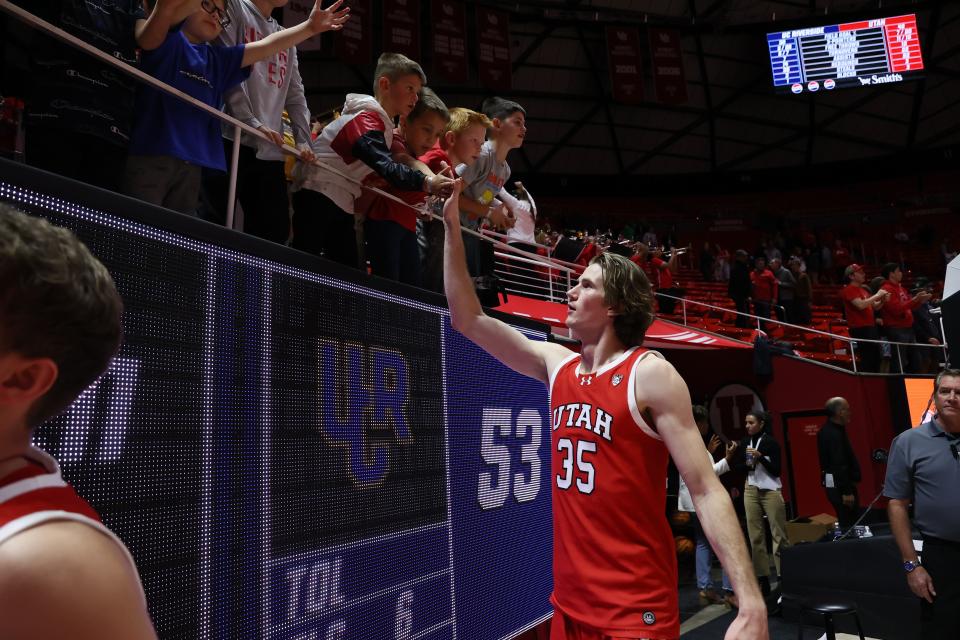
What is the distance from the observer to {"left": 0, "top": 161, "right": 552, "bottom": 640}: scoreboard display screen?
2104mm

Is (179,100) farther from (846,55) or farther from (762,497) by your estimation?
(846,55)

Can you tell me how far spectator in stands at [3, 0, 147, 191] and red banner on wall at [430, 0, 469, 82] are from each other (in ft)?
45.4

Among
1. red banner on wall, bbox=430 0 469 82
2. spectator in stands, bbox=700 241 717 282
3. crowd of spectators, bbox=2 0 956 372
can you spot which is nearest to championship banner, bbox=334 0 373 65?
red banner on wall, bbox=430 0 469 82

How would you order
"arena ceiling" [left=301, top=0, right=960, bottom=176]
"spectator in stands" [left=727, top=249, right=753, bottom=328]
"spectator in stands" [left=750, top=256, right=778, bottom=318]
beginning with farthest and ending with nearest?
"arena ceiling" [left=301, top=0, right=960, bottom=176] → "spectator in stands" [left=750, top=256, right=778, bottom=318] → "spectator in stands" [left=727, top=249, right=753, bottom=328]

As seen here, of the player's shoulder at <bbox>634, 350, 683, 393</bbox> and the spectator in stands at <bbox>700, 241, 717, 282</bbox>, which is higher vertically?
the spectator in stands at <bbox>700, 241, 717, 282</bbox>

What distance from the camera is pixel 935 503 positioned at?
4.15 m

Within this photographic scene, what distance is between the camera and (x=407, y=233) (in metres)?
4.17

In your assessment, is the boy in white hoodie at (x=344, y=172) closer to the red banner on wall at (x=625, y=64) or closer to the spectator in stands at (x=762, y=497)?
the spectator in stands at (x=762, y=497)

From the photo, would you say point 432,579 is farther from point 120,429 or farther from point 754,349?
point 754,349

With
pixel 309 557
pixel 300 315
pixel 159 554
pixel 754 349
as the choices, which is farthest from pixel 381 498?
pixel 754 349

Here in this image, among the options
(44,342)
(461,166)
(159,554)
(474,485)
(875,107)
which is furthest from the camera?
(875,107)

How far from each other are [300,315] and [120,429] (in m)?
0.92

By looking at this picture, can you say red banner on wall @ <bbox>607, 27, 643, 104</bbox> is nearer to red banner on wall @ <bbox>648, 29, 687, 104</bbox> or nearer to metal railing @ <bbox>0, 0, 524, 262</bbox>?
red banner on wall @ <bbox>648, 29, 687, 104</bbox>

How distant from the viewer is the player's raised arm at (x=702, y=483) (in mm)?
2039
